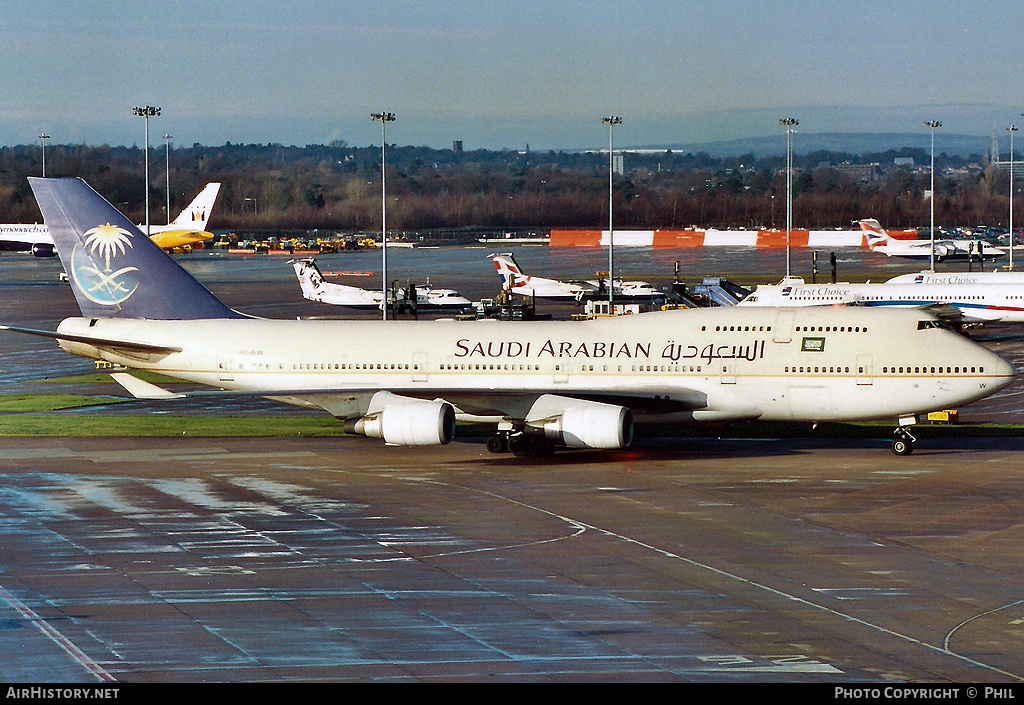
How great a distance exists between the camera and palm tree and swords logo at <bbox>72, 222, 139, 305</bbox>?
4581cm

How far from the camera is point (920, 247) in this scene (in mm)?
162250

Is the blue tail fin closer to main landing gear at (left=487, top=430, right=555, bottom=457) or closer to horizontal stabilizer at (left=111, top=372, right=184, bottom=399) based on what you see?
horizontal stabilizer at (left=111, top=372, right=184, bottom=399)

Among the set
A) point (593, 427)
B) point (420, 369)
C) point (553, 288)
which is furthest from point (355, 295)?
point (593, 427)

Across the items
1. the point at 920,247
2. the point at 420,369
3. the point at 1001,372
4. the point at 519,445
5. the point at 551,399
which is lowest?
the point at 519,445

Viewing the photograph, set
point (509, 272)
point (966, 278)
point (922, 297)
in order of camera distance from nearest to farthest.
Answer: point (922, 297), point (966, 278), point (509, 272)

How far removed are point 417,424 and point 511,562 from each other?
12148 mm

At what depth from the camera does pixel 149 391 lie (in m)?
41.7

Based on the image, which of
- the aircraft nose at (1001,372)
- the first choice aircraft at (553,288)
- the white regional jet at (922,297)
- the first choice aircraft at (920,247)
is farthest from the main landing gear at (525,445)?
the first choice aircraft at (920,247)

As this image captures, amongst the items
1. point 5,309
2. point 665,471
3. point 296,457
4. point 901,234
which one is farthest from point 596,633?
point 901,234

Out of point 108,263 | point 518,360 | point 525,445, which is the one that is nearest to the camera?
point 525,445

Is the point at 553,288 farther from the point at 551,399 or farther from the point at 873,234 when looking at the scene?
the point at 873,234

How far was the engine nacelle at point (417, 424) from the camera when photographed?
3969 cm

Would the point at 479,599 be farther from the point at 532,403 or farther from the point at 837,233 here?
the point at 837,233

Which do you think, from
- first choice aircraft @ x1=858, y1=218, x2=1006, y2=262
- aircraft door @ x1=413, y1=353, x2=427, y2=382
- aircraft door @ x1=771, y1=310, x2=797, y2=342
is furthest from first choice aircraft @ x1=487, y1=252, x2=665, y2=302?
aircraft door @ x1=771, y1=310, x2=797, y2=342
